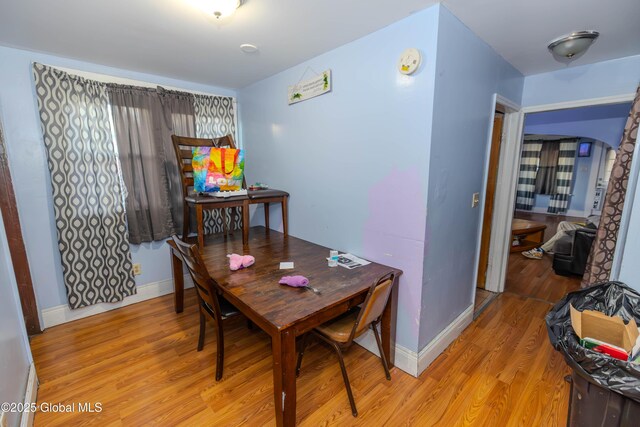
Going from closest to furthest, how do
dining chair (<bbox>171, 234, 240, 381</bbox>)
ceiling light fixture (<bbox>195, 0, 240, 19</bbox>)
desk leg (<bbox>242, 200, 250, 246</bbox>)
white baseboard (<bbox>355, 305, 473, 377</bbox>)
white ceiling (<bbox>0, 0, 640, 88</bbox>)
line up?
ceiling light fixture (<bbox>195, 0, 240, 19</bbox>) → white ceiling (<bbox>0, 0, 640, 88</bbox>) → dining chair (<bbox>171, 234, 240, 381</bbox>) → white baseboard (<bbox>355, 305, 473, 377</bbox>) → desk leg (<bbox>242, 200, 250, 246</bbox>)

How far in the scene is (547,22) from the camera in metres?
1.69

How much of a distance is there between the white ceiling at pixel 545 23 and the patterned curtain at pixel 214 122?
96.3 inches

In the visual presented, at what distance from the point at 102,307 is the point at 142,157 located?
59.1 inches

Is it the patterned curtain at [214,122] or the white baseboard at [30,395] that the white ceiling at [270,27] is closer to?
the patterned curtain at [214,122]

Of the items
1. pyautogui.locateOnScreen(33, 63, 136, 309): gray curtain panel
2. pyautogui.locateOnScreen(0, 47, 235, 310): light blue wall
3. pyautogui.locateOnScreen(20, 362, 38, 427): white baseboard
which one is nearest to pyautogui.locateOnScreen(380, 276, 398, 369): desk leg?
pyautogui.locateOnScreen(20, 362, 38, 427): white baseboard

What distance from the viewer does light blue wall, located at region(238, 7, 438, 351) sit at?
1.69m

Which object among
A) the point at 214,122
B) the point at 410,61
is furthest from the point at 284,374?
the point at 214,122

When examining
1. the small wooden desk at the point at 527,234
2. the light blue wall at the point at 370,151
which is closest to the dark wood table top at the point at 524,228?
the small wooden desk at the point at 527,234

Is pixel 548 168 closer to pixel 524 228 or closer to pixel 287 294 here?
pixel 524 228

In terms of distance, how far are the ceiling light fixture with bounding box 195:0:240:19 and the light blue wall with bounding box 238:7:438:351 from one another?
86 cm

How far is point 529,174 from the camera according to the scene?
8328mm

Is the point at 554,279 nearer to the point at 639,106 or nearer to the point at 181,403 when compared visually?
the point at 639,106

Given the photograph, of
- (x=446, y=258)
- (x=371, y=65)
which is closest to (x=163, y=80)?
(x=371, y=65)

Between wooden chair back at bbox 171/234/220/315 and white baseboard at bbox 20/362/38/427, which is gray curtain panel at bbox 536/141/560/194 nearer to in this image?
wooden chair back at bbox 171/234/220/315
